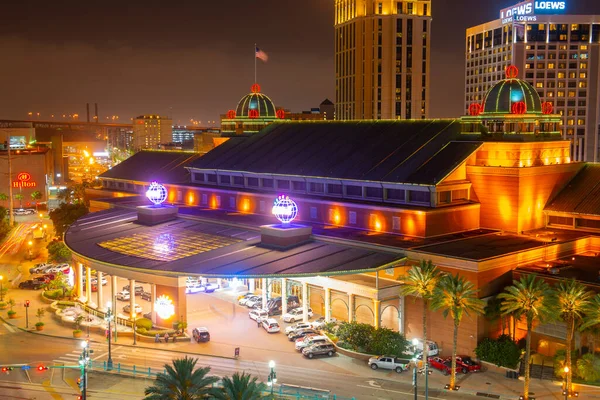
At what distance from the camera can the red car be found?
6594 cm

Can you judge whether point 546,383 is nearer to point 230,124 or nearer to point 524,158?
point 524,158

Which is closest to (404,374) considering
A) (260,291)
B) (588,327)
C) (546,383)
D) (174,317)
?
(546,383)

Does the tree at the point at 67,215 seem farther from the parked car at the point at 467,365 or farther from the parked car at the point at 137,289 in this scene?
the parked car at the point at 467,365

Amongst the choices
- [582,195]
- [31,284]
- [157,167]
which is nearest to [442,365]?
[582,195]

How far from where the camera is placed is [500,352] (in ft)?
216

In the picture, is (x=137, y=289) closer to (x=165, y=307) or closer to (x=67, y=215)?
(x=165, y=307)

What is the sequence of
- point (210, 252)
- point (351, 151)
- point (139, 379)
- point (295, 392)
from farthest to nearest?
point (351, 151) < point (210, 252) < point (139, 379) < point (295, 392)

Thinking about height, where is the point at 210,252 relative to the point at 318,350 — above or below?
A: above

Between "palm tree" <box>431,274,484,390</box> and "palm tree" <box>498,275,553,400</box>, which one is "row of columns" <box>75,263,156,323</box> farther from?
"palm tree" <box>498,275,553,400</box>

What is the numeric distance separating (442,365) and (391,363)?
16.1 feet

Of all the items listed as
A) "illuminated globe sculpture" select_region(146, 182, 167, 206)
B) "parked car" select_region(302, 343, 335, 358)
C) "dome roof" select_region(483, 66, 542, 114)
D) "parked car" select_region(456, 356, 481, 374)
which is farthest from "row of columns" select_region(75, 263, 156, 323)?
"dome roof" select_region(483, 66, 542, 114)

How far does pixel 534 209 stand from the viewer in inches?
3452

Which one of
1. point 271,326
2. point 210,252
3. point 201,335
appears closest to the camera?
point 201,335

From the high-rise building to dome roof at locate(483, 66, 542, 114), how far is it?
317ft
